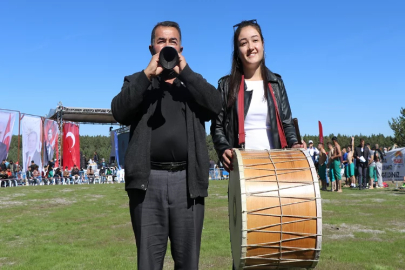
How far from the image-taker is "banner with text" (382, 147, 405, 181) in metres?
20.0

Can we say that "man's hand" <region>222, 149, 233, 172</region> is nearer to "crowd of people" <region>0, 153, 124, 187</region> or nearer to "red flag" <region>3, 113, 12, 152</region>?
"red flag" <region>3, 113, 12, 152</region>

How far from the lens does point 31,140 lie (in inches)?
949

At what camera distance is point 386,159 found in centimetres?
2098

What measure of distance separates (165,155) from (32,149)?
23.6 m

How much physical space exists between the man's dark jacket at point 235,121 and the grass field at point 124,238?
2188 mm

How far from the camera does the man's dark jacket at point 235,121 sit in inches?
133

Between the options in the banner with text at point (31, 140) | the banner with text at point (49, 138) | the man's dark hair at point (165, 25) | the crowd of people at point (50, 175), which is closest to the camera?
the man's dark hair at point (165, 25)

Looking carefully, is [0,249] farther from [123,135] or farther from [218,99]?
[123,135]

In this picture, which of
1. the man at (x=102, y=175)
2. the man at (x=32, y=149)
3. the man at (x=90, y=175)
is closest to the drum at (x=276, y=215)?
the man at (x=32, y=149)

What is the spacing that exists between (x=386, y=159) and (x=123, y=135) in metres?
23.7

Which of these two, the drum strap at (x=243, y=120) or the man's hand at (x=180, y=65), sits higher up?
the man's hand at (x=180, y=65)

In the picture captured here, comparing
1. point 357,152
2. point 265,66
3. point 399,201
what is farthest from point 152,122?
A: point 357,152

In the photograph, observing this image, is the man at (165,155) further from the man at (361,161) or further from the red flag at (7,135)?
the red flag at (7,135)

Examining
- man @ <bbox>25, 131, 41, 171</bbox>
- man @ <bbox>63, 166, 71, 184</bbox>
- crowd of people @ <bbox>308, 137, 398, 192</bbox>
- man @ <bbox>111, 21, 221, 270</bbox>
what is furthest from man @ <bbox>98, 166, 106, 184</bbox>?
man @ <bbox>111, 21, 221, 270</bbox>
